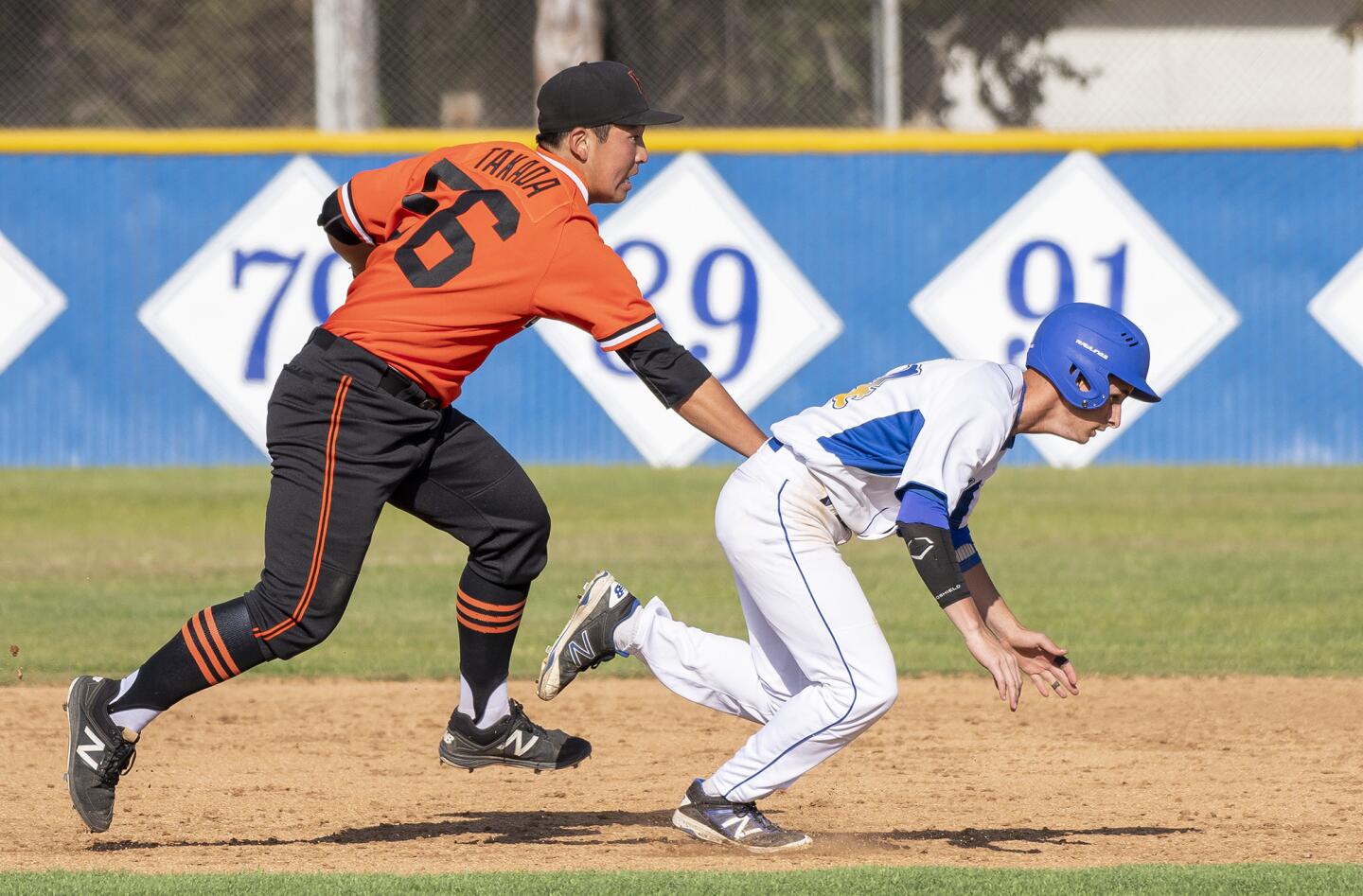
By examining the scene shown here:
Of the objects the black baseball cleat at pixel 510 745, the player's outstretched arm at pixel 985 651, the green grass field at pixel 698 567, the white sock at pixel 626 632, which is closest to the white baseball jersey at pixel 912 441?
the player's outstretched arm at pixel 985 651

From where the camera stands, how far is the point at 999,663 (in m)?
5.00

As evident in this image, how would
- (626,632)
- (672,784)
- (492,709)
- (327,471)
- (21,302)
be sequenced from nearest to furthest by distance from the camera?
(327,471), (626,632), (492,709), (672,784), (21,302)

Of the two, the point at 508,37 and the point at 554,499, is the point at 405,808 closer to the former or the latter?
the point at 554,499

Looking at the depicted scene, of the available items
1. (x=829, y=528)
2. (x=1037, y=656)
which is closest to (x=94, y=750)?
(x=829, y=528)

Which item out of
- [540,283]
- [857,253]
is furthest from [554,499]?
[540,283]

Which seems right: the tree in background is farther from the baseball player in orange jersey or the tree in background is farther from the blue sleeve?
the blue sleeve

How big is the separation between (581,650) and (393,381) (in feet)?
3.39

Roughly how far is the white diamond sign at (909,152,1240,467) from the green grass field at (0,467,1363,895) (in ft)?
3.36

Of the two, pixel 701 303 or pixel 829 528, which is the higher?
pixel 701 303

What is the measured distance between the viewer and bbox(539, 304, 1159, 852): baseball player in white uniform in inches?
198

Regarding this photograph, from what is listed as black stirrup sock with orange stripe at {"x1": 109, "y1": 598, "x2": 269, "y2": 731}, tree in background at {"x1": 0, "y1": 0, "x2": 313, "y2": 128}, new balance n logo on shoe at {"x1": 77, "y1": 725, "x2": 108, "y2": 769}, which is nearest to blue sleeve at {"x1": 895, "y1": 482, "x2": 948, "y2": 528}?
black stirrup sock with orange stripe at {"x1": 109, "y1": 598, "x2": 269, "y2": 731}

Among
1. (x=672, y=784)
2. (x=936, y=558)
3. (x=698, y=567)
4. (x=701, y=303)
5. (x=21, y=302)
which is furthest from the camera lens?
(x=21, y=302)

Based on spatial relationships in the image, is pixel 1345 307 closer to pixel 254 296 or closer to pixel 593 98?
pixel 254 296

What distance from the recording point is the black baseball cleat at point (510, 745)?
6.11 metres
